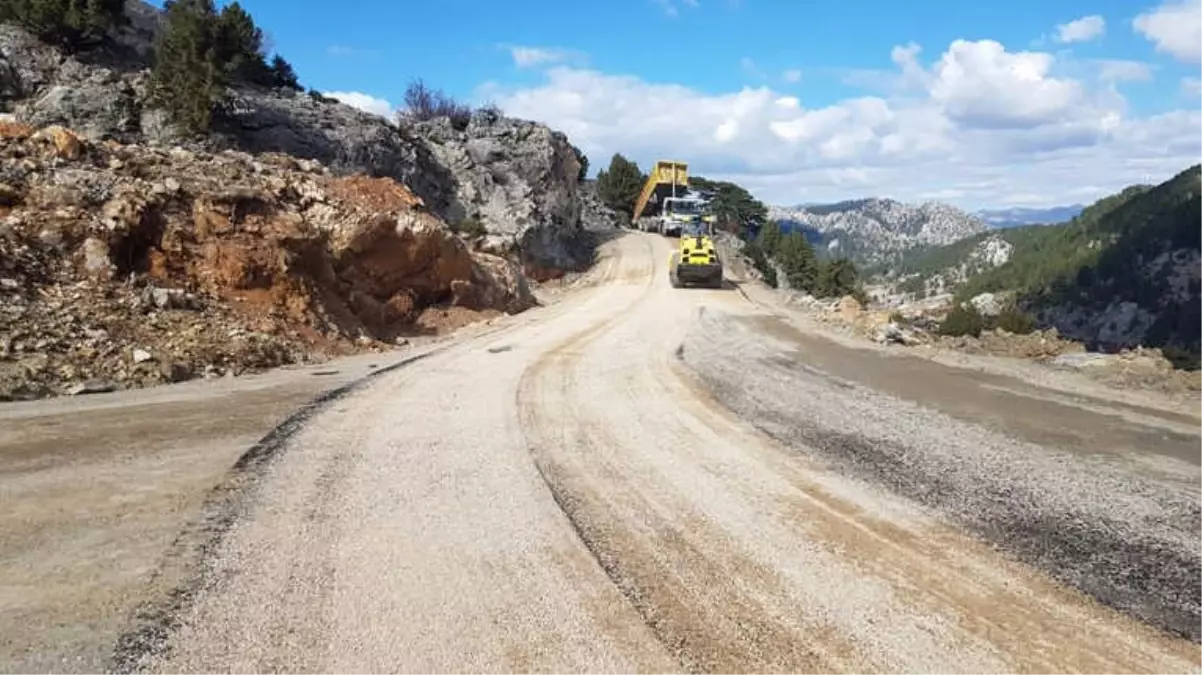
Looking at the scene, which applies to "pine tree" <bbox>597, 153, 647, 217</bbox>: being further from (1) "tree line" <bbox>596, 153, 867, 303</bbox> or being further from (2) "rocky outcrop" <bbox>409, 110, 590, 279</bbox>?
(2) "rocky outcrop" <bbox>409, 110, 590, 279</bbox>

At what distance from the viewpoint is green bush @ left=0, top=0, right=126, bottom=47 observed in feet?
84.9

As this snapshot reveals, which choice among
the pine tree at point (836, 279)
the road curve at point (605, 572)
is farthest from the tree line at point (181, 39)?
the pine tree at point (836, 279)

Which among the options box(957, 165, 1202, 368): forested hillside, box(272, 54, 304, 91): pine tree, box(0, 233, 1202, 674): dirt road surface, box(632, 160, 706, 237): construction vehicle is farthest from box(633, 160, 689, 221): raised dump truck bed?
box(957, 165, 1202, 368): forested hillside

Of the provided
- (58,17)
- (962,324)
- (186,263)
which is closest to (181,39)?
(58,17)

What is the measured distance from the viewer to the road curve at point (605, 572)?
3.50 meters

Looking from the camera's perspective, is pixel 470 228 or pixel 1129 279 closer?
pixel 470 228

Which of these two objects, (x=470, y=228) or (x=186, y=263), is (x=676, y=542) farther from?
(x=470, y=228)

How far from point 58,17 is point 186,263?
19.2m

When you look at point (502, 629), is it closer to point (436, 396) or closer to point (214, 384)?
point (436, 396)

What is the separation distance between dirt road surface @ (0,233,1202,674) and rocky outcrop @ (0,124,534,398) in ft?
11.6

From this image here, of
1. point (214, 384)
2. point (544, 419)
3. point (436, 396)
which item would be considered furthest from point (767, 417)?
point (214, 384)

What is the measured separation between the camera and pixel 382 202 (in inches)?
749

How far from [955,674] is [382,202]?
1775cm

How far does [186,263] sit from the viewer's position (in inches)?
530
